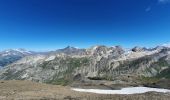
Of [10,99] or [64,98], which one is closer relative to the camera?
[10,99]

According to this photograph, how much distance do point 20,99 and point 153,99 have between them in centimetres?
1947

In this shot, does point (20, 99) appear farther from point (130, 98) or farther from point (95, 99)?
point (130, 98)

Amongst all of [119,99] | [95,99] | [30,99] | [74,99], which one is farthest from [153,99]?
[30,99]

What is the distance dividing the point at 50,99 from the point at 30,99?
2.87 meters

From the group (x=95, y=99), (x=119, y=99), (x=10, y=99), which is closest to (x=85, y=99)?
(x=95, y=99)

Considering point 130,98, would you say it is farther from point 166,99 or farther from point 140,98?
point 166,99

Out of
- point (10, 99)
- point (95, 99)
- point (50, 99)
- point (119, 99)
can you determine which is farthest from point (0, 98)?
point (119, 99)

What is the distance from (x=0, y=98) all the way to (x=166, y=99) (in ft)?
80.9

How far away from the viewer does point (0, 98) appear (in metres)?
39.3

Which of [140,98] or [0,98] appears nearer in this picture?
[0,98]

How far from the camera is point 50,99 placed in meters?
40.8

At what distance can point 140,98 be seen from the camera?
42.7 m

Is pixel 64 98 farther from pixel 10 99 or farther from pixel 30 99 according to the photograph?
pixel 10 99

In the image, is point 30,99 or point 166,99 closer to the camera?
point 30,99
